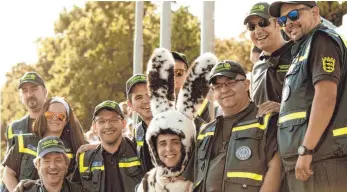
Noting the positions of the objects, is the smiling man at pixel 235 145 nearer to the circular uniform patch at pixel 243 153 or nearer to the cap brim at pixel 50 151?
the circular uniform patch at pixel 243 153

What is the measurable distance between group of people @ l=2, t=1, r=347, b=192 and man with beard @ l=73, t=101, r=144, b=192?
0.03 feet

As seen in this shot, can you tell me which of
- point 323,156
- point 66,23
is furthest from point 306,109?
point 66,23

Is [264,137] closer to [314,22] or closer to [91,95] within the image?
[314,22]

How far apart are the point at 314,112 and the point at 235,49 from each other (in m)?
29.9

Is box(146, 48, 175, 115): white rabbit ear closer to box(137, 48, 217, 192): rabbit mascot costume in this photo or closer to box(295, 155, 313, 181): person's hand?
box(137, 48, 217, 192): rabbit mascot costume

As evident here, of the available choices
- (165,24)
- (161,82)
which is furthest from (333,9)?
(161,82)

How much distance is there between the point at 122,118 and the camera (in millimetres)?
7324

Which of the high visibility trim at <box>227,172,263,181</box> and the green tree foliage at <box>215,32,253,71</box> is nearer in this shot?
the high visibility trim at <box>227,172,263,181</box>

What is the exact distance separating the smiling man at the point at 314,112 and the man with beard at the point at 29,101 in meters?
3.79

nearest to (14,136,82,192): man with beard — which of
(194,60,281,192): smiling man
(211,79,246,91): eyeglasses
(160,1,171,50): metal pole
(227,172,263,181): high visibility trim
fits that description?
(194,60,281,192): smiling man

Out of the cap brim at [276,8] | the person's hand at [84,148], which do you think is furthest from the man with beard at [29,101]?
the cap brim at [276,8]

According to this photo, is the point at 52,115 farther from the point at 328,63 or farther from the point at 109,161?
the point at 328,63

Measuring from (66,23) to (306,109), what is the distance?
31.1 m

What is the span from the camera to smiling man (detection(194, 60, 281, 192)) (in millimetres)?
5504
